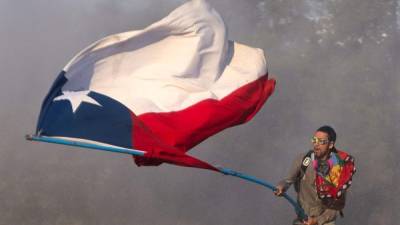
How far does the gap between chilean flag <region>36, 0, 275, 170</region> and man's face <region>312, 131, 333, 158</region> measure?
61cm

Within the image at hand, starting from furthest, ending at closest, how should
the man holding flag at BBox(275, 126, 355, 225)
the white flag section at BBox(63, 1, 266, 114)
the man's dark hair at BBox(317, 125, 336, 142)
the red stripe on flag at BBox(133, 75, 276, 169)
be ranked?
the man holding flag at BBox(275, 126, 355, 225) < the man's dark hair at BBox(317, 125, 336, 142) < the white flag section at BBox(63, 1, 266, 114) < the red stripe on flag at BBox(133, 75, 276, 169)

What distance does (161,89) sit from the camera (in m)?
8.06

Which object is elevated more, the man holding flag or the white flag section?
the white flag section

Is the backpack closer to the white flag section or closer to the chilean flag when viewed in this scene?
the chilean flag

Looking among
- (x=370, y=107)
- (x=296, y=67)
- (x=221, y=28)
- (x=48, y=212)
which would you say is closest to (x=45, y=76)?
(x=48, y=212)

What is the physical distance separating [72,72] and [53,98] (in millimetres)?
275

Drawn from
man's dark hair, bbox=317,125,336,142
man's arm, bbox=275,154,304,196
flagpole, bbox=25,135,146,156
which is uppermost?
man's dark hair, bbox=317,125,336,142

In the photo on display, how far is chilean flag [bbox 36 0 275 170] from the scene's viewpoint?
769 cm

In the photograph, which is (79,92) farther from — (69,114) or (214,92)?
(214,92)

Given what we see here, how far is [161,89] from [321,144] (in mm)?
1505

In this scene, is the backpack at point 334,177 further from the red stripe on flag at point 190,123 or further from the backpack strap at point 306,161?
the red stripe on flag at point 190,123

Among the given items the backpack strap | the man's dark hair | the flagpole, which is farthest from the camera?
the backpack strap

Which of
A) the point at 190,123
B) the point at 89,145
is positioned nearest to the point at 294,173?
the point at 190,123

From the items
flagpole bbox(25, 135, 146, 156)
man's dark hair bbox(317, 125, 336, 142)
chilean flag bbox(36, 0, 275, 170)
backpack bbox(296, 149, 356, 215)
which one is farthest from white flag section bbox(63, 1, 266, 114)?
backpack bbox(296, 149, 356, 215)
